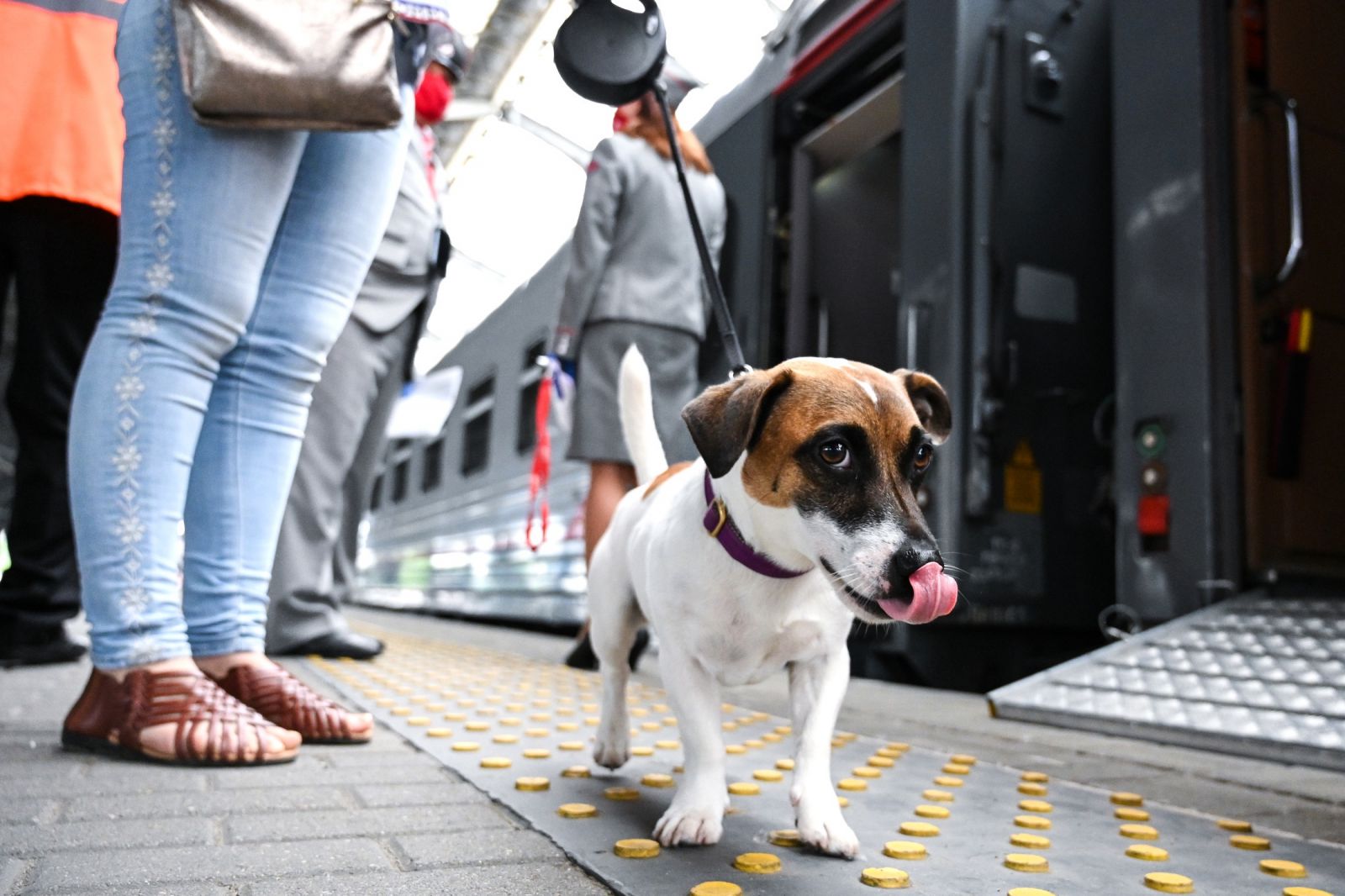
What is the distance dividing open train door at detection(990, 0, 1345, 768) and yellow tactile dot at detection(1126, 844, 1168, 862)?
135cm

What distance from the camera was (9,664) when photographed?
111 inches

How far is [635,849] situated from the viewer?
1196 millimetres

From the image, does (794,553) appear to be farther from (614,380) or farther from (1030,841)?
(614,380)

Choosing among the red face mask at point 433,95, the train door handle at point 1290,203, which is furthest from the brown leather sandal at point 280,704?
the train door handle at point 1290,203

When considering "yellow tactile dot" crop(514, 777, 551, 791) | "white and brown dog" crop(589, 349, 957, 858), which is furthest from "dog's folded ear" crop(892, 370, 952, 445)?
"yellow tactile dot" crop(514, 777, 551, 791)

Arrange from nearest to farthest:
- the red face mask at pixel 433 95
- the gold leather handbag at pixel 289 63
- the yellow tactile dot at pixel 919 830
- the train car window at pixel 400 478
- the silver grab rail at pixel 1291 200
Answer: the yellow tactile dot at pixel 919 830 → the gold leather handbag at pixel 289 63 → the silver grab rail at pixel 1291 200 → the red face mask at pixel 433 95 → the train car window at pixel 400 478

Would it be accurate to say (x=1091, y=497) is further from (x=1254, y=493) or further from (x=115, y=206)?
(x=115, y=206)

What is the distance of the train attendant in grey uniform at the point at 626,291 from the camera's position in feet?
11.3

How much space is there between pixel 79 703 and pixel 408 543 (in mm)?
8849

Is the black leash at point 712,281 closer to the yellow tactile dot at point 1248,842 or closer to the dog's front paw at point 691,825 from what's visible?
the dog's front paw at point 691,825

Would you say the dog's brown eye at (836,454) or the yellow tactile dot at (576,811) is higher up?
the dog's brown eye at (836,454)

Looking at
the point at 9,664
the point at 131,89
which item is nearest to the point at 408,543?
the point at 9,664

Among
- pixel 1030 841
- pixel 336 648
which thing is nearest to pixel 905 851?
pixel 1030 841

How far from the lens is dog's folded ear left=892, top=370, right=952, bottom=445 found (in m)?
1.42
